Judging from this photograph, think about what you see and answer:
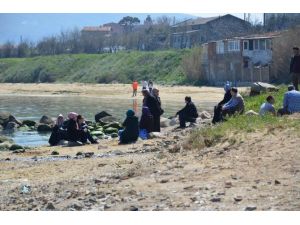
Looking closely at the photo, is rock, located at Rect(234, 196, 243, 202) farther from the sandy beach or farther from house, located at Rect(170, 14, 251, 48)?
house, located at Rect(170, 14, 251, 48)

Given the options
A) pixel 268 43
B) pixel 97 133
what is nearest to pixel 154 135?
pixel 97 133

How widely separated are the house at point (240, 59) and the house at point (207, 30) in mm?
19504

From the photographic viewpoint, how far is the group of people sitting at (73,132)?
699 inches

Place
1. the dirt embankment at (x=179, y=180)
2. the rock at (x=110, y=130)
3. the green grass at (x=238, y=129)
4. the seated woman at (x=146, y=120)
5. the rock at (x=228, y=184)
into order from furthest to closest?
the rock at (x=110, y=130) → the seated woman at (x=146, y=120) → the green grass at (x=238, y=129) → the rock at (x=228, y=184) → the dirt embankment at (x=179, y=180)

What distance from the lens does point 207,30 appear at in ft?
289

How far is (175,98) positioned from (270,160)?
39648 mm

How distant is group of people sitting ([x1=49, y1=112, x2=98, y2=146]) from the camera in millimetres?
17766

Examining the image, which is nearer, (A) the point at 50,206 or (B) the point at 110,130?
(A) the point at 50,206

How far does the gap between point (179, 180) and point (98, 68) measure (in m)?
75.6

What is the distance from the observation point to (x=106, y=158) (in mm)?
14016

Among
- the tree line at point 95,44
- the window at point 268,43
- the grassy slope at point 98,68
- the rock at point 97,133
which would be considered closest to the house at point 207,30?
the tree line at point 95,44

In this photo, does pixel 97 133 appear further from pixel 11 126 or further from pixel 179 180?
pixel 179 180

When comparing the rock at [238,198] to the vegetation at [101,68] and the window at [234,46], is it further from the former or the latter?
the vegetation at [101,68]

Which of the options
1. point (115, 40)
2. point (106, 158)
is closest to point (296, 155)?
point (106, 158)
